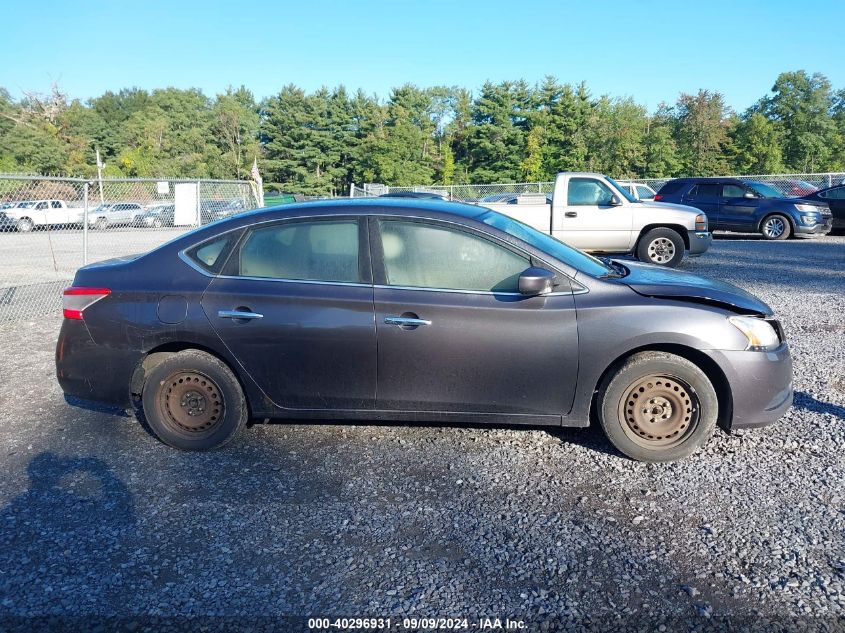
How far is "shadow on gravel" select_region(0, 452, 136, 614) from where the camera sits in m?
2.79

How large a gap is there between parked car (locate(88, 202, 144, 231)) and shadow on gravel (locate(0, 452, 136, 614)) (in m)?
9.56

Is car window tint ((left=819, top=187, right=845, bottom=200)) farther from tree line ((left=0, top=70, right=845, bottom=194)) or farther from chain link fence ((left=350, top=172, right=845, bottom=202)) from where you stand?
tree line ((left=0, top=70, right=845, bottom=194))

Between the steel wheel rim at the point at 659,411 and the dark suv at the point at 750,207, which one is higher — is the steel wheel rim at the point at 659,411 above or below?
below

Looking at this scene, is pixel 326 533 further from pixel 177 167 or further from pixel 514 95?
pixel 177 167

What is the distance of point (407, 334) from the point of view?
385 cm

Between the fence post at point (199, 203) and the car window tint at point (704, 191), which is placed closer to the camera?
the fence post at point (199, 203)

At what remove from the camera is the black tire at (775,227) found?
56.1 ft

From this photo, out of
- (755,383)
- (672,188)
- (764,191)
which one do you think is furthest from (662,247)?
(755,383)

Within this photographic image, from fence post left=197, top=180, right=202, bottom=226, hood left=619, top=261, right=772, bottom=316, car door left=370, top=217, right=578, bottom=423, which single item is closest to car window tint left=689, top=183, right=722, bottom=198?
fence post left=197, top=180, right=202, bottom=226

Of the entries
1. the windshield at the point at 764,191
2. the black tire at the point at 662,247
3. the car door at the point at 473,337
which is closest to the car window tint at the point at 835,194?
the windshield at the point at 764,191

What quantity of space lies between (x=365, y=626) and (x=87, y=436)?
2906 mm

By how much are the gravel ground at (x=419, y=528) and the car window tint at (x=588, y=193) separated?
7.79m

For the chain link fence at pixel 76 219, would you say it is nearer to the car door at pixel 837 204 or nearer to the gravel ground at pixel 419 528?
the gravel ground at pixel 419 528

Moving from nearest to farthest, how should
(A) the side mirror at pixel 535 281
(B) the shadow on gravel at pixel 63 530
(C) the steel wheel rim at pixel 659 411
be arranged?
(B) the shadow on gravel at pixel 63 530, (A) the side mirror at pixel 535 281, (C) the steel wheel rim at pixel 659 411
